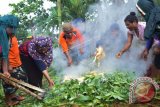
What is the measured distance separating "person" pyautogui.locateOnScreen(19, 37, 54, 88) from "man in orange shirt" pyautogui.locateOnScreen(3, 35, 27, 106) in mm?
274

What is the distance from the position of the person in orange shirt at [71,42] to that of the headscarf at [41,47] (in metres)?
1.98

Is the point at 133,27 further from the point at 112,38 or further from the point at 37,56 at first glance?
the point at 112,38

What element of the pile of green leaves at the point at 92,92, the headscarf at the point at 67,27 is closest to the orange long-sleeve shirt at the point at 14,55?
the pile of green leaves at the point at 92,92

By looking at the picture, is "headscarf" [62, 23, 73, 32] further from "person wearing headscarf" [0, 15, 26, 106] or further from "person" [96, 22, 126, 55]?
"person wearing headscarf" [0, 15, 26, 106]

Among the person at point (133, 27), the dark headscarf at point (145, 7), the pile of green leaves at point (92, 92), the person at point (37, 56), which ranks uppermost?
→ the dark headscarf at point (145, 7)

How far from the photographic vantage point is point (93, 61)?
9.21m

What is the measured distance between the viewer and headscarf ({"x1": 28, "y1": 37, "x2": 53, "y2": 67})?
6402 mm

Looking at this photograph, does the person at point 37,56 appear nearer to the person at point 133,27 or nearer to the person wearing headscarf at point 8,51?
the person wearing headscarf at point 8,51

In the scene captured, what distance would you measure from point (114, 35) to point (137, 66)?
1714 millimetres

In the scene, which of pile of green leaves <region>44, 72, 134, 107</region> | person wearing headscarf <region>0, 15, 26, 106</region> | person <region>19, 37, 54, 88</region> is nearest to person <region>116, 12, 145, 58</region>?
pile of green leaves <region>44, 72, 134, 107</region>

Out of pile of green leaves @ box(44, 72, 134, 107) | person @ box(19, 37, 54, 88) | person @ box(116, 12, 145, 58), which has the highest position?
person @ box(116, 12, 145, 58)

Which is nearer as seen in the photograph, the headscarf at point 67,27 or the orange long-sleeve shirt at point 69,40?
the headscarf at point 67,27

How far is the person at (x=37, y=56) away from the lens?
6391 mm

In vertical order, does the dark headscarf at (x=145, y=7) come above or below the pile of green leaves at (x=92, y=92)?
above
